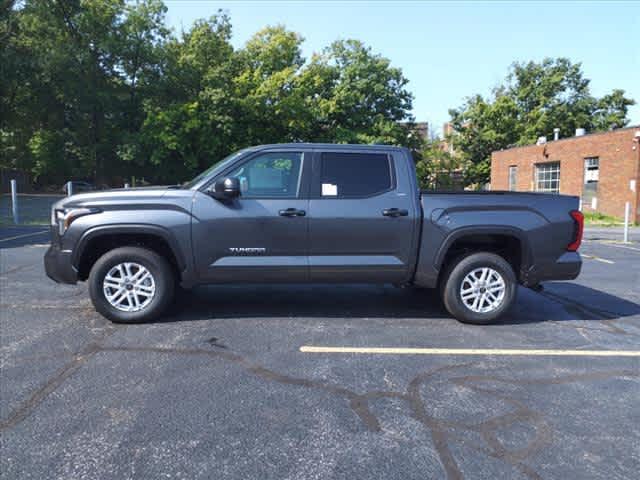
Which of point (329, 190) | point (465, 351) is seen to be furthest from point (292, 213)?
point (465, 351)

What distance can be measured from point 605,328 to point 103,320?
565cm

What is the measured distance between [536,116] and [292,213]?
1735 inches

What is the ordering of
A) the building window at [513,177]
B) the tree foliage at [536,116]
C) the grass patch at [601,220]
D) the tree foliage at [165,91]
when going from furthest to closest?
the tree foliage at [536,116] < the building window at [513,177] < the tree foliage at [165,91] < the grass patch at [601,220]

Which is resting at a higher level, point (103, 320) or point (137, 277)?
point (137, 277)

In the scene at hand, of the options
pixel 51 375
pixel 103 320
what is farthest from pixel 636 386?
pixel 103 320

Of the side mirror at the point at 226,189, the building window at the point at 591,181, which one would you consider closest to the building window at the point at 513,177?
the building window at the point at 591,181

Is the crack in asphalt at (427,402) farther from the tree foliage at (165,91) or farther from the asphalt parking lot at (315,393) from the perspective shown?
the tree foliage at (165,91)

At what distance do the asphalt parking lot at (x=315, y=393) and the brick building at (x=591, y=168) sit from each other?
19.3 metres

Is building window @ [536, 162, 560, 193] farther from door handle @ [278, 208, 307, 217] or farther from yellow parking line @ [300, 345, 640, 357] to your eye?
door handle @ [278, 208, 307, 217]

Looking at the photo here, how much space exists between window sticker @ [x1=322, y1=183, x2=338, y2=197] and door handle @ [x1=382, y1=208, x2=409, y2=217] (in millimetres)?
576

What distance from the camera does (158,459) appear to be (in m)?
2.57

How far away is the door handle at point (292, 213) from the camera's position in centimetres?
491

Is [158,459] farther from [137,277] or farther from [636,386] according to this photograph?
[636,386]

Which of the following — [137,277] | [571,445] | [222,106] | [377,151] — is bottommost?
[571,445]
